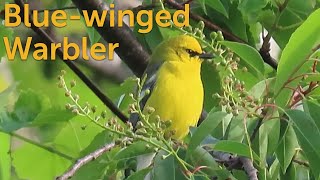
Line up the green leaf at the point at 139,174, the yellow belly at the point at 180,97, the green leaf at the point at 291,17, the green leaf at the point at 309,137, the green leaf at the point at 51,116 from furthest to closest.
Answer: the yellow belly at the point at 180,97 < the green leaf at the point at 291,17 < the green leaf at the point at 51,116 < the green leaf at the point at 139,174 < the green leaf at the point at 309,137

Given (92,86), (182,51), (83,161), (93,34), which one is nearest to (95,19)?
(93,34)

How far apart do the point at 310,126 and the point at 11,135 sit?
81cm

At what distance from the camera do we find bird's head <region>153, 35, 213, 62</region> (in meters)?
2.73

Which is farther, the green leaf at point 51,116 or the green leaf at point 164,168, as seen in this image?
the green leaf at point 51,116

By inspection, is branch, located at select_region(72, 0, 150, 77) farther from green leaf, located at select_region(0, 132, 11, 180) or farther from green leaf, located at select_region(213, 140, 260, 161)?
green leaf, located at select_region(213, 140, 260, 161)

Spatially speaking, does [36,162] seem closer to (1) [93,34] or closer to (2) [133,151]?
(1) [93,34]

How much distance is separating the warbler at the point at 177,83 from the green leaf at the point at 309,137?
3.65 ft

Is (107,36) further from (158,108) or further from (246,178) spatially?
(246,178)

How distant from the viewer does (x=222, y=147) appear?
1.37 m

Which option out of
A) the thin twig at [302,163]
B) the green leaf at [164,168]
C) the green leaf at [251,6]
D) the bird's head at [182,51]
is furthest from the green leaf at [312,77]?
the bird's head at [182,51]

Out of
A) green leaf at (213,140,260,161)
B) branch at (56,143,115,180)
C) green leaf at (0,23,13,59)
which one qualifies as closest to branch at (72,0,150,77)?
green leaf at (0,23,13,59)

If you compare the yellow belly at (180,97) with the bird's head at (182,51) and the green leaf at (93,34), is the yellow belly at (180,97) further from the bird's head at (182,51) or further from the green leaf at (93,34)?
the green leaf at (93,34)

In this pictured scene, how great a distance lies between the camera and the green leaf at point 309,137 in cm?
134

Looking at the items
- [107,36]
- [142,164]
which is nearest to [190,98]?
[107,36]
